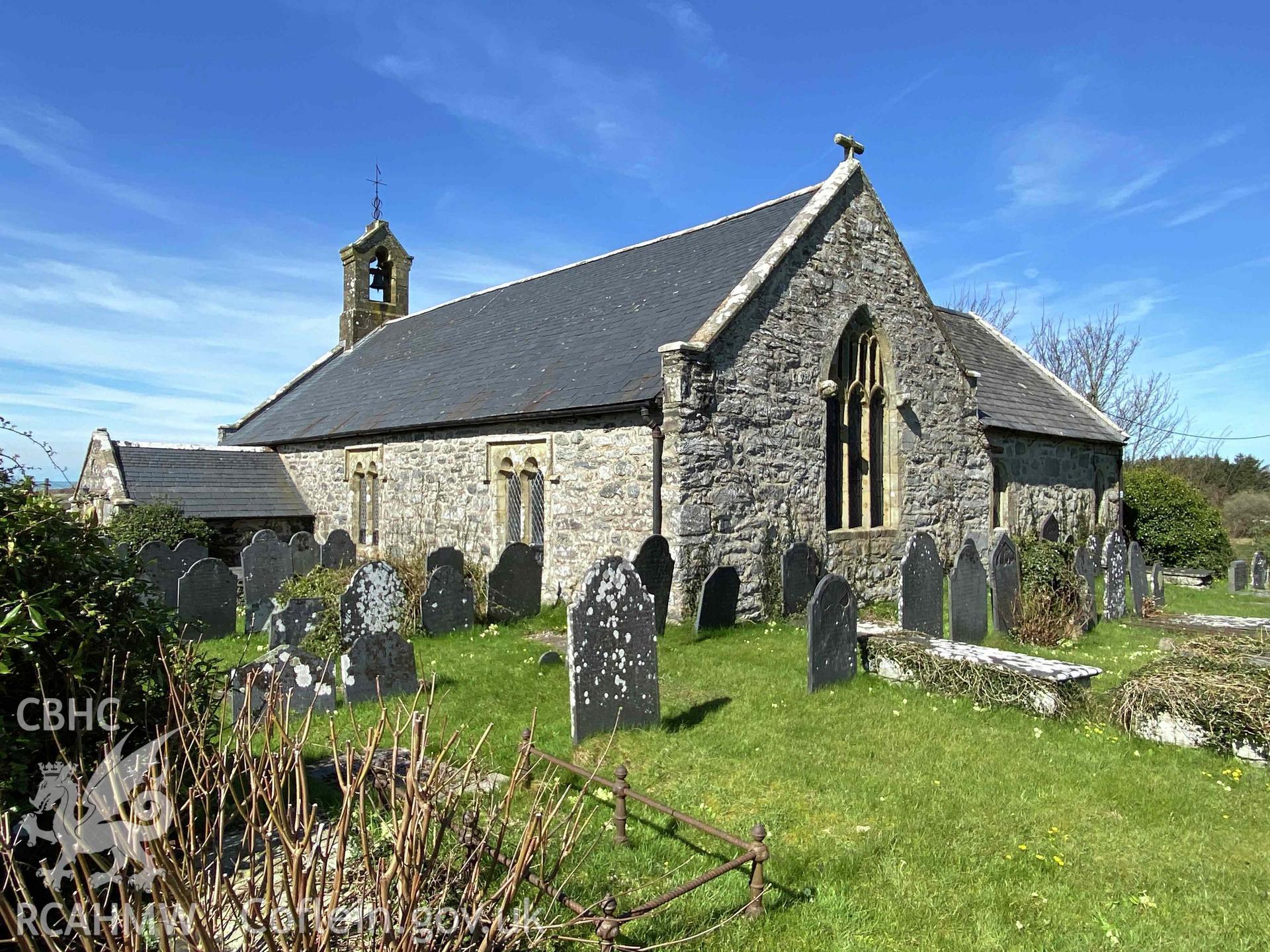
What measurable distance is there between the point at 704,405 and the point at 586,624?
18.6 ft

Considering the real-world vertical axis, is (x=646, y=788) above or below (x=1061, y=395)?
below

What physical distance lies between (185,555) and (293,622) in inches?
199

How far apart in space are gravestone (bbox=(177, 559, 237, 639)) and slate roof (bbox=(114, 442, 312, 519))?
21.9 ft

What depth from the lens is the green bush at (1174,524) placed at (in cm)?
2080

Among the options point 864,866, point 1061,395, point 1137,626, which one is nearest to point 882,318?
point 1137,626

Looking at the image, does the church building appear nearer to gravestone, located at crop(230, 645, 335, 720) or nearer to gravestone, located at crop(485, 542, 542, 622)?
gravestone, located at crop(485, 542, 542, 622)

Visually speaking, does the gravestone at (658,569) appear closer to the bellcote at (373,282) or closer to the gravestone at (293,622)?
the gravestone at (293,622)

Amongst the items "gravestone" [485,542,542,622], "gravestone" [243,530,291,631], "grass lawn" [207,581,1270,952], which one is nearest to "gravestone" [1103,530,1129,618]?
"grass lawn" [207,581,1270,952]

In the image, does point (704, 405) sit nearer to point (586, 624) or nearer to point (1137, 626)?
point (586, 624)

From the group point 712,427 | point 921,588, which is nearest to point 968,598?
point 921,588

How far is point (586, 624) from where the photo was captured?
6363mm

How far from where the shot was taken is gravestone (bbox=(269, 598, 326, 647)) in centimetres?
869

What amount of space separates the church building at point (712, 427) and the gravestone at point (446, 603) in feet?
7.33

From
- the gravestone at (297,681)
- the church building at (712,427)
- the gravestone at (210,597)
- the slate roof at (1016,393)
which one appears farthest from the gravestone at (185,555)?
the slate roof at (1016,393)
